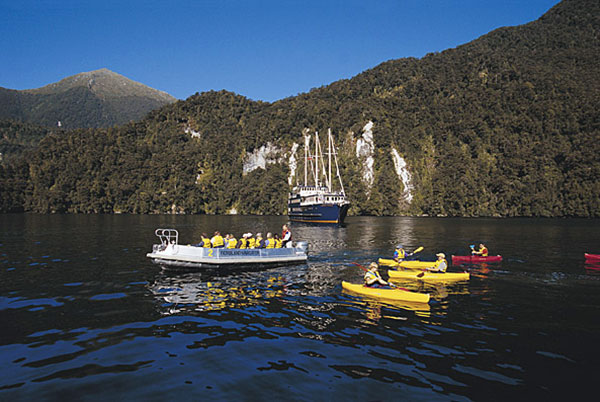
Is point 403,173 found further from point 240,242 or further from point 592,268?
point 240,242

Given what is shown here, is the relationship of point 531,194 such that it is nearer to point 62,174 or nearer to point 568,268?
point 568,268

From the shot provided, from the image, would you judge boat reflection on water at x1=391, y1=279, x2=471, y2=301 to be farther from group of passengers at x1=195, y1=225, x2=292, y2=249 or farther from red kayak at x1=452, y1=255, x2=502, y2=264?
group of passengers at x1=195, y1=225, x2=292, y2=249

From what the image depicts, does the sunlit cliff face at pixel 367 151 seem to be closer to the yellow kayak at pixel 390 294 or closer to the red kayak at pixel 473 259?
the red kayak at pixel 473 259

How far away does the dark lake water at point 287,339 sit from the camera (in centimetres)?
997

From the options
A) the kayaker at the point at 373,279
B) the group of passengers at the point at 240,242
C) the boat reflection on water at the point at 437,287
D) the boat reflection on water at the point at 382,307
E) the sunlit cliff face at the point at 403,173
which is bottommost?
the boat reflection on water at the point at 437,287

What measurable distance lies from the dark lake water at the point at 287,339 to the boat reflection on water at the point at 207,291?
111 millimetres

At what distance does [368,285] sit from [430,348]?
24.0 ft

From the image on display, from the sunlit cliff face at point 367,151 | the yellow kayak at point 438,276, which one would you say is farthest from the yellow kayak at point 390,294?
the sunlit cliff face at point 367,151

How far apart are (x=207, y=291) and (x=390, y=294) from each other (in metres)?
9.23

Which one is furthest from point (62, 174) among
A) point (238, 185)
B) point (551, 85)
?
point (551, 85)

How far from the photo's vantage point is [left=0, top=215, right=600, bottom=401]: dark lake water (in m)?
9.97

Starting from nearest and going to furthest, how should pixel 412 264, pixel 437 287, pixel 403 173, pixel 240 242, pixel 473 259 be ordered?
pixel 437 287 → pixel 412 264 → pixel 240 242 → pixel 473 259 → pixel 403 173

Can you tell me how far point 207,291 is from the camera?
20547 mm

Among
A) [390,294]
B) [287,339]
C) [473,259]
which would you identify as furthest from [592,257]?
[287,339]
